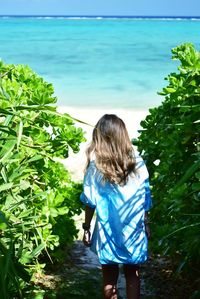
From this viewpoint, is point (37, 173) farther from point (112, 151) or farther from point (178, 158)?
point (178, 158)

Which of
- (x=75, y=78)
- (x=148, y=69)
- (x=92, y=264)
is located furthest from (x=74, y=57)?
(x=92, y=264)

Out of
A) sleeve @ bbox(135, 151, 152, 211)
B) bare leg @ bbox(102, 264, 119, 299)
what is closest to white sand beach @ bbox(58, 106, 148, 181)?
bare leg @ bbox(102, 264, 119, 299)

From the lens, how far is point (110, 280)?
3752mm

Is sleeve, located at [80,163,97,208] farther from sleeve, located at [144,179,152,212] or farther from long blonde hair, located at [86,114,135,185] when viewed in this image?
sleeve, located at [144,179,152,212]

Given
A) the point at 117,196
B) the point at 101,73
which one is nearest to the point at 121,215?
the point at 117,196

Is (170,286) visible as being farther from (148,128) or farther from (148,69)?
(148,69)

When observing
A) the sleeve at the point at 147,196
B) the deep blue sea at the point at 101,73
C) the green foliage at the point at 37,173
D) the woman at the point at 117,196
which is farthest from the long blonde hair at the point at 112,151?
the deep blue sea at the point at 101,73

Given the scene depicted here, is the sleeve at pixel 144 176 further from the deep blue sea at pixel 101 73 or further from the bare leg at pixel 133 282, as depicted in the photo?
the deep blue sea at pixel 101 73

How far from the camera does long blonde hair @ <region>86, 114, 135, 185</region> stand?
3562mm

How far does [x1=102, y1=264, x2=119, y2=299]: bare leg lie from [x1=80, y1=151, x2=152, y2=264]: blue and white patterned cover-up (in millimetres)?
117

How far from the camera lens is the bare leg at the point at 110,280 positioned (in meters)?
3.73

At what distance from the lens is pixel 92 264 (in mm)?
4746

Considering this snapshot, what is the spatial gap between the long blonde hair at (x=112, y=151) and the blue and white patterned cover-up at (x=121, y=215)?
45 mm

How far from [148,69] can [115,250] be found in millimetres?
22595
